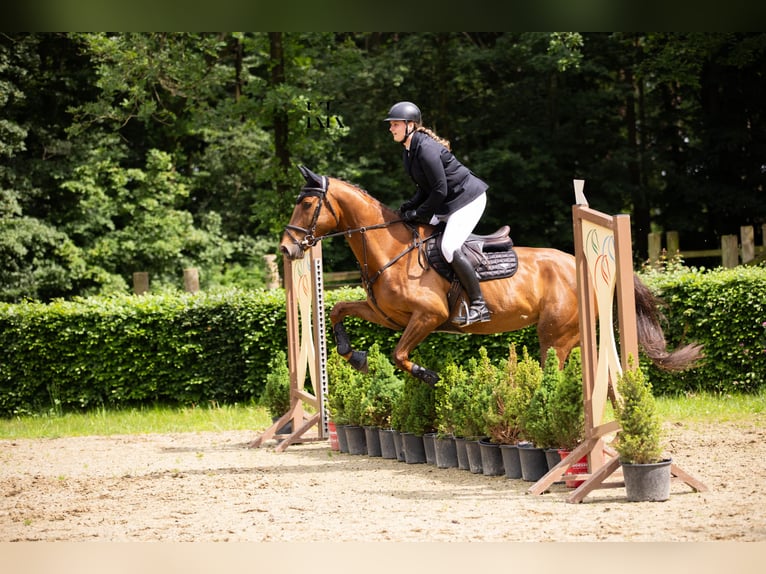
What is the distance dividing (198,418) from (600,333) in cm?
649

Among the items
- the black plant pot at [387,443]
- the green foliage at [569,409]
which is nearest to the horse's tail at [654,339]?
the green foliage at [569,409]

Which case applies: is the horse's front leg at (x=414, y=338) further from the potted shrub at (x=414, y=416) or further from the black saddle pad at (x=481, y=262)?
the black saddle pad at (x=481, y=262)

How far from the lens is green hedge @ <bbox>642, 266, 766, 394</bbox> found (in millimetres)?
10664

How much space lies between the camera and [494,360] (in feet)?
37.4

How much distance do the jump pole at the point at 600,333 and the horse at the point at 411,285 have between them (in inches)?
59.6

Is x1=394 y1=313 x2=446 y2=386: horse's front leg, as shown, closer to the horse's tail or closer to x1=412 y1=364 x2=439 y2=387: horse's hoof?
x1=412 y1=364 x2=439 y2=387: horse's hoof

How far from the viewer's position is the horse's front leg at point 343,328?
8.04 m

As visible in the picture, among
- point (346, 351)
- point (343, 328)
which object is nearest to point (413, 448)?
point (346, 351)

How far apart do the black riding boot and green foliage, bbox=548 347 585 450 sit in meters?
1.61
